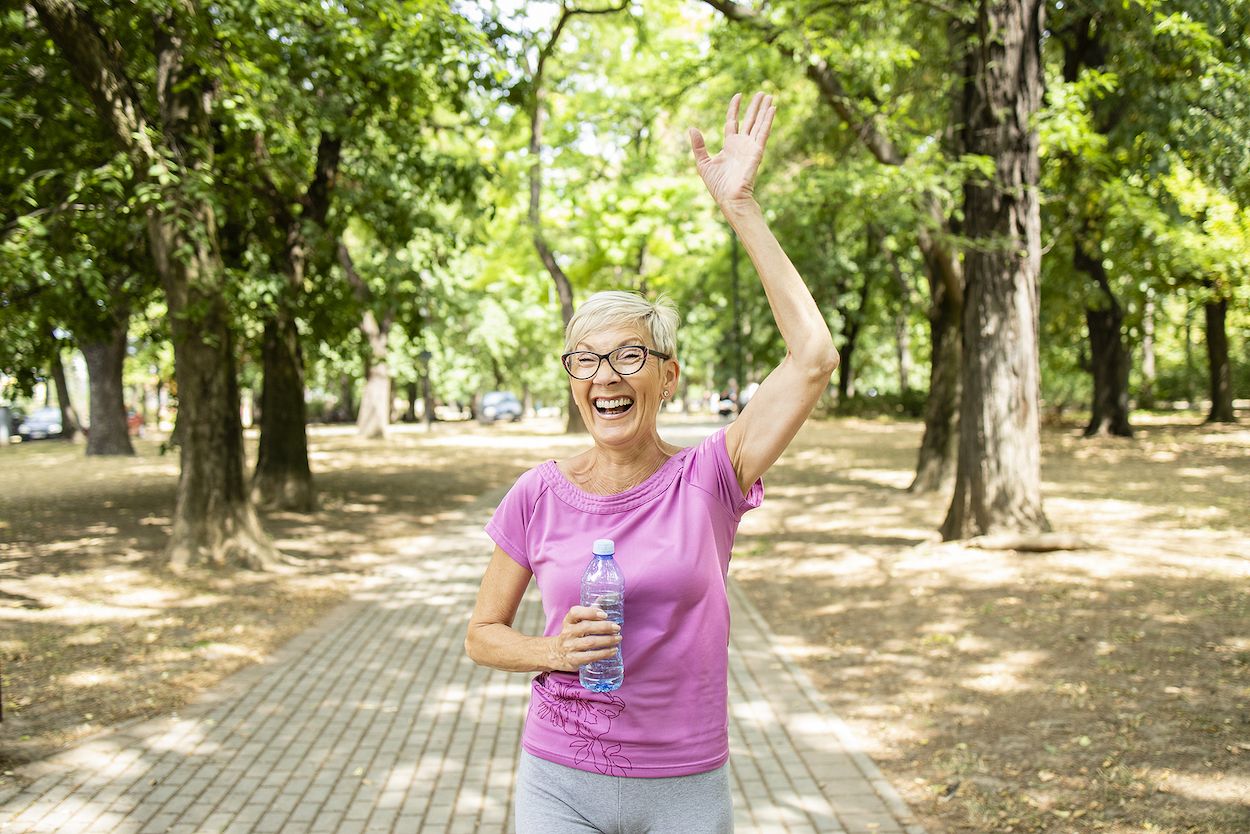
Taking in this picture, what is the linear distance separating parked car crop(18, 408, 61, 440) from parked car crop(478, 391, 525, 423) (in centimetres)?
1897

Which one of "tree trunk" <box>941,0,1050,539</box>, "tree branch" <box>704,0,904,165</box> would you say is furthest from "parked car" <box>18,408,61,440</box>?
"tree trunk" <box>941,0,1050,539</box>

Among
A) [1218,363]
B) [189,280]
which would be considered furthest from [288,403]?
[1218,363]

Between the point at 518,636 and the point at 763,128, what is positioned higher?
the point at 763,128

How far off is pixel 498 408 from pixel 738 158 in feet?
178

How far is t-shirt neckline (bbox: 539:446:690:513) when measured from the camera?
2.38 metres

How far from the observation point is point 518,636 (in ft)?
7.96

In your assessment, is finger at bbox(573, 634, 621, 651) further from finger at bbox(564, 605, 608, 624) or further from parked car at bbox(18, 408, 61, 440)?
parked car at bbox(18, 408, 61, 440)

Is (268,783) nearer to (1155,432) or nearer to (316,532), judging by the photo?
(316,532)

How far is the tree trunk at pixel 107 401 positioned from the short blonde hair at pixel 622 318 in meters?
26.4

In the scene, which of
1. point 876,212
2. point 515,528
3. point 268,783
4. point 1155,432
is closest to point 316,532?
point 876,212

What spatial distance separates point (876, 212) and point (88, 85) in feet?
27.1

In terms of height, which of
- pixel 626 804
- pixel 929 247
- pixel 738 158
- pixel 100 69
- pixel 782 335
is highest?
pixel 100 69

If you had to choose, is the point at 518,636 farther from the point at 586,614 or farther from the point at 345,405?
the point at 345,405

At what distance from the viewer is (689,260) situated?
121 ft
